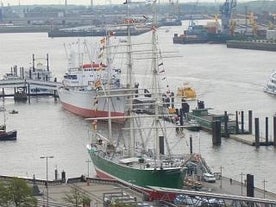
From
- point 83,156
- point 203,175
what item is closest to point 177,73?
point 83,156

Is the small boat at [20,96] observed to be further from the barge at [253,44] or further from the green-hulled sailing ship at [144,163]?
the barge at [253,44]

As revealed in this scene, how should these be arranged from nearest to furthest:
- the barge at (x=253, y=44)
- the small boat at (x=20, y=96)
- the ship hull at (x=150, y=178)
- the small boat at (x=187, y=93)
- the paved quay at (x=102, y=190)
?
the paved quay at (x=102, y=190)
the ship hull at (x=150, y=178)
the small boat at (x=187, y=93)
the small boat at (x=20, y=96)
the barge at (x=253, y=44)

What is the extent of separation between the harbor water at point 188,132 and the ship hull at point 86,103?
0.95 feet

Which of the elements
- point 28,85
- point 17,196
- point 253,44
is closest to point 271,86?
point 28,85

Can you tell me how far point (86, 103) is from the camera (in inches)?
840

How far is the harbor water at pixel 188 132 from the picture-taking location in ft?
45.0

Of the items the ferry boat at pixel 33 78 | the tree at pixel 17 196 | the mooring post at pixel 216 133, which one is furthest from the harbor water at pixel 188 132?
the tree at pixel 17 196

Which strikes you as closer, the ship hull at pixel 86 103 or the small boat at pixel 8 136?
the small boat at pixel 8 136

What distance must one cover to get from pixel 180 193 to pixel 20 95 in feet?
49.3

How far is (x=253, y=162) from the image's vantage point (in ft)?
45.9

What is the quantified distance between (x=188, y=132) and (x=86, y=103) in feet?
14.2

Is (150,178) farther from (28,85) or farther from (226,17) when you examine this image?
(226,17)

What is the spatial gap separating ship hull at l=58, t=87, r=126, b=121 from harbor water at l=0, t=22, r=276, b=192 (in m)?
0.29

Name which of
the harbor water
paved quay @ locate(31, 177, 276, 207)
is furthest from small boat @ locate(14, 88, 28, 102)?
paved quay @ locate(31, 177, 276, 207)
